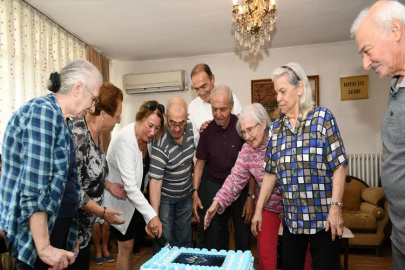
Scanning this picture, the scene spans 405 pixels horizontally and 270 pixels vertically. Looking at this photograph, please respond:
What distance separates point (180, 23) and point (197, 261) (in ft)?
11.0

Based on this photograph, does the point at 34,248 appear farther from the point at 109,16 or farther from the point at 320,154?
the point at 109,16

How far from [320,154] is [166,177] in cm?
102

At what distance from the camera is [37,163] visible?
104 cm

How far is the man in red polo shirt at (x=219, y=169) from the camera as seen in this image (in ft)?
6.78

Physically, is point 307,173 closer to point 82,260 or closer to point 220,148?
point 220,148

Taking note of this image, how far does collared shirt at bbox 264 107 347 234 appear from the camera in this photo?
1.48 m

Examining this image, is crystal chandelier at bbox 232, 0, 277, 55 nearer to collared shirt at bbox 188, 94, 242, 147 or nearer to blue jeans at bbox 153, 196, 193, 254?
collared shirt at bbox 188, 94, 242, 147

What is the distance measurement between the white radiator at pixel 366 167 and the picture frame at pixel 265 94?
138 centimetres

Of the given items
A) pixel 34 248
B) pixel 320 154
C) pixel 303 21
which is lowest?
pixel 34 248

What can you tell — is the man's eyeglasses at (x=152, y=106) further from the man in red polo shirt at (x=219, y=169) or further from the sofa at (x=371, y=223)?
the sofa at (x=371, y=223)

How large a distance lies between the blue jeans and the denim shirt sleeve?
1.07 meters

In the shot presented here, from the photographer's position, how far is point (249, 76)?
539 cm

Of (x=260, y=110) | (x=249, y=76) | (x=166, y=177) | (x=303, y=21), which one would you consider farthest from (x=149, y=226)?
(x=249, y=76)

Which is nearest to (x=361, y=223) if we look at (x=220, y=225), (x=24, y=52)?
(x=220, y=225)
